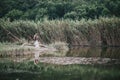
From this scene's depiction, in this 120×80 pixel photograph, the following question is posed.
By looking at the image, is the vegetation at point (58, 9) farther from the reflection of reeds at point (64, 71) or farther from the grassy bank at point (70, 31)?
the reflection of reeds at point (64, 71)

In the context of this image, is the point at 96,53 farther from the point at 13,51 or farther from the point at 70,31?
the point at 70,31

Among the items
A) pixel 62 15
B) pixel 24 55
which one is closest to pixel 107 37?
pixel 24 55

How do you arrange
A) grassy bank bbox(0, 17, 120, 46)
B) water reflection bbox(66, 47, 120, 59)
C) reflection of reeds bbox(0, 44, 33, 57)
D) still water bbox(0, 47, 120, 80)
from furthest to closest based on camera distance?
grassy bank bbox(0, 17, 120, 46), water reflection bbox(66, 47, 120, 59), reflection of reeds bbox(0, 44, 33, 57), still water bbox(0, 47, 120, 80)

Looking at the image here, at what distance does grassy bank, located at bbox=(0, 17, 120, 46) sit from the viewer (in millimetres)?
32062

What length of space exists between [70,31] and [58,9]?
49.6 ft

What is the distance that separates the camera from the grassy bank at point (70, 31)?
105 ft

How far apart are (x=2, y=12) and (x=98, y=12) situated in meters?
14.2

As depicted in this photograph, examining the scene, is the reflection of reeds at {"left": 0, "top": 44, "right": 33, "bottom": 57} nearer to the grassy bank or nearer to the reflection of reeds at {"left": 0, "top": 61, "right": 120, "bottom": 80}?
the reflection of reeds at {"left": 0, "top": 61, "right": 120, "bottom": 80}

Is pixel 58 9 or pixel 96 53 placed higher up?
pixel 58 9

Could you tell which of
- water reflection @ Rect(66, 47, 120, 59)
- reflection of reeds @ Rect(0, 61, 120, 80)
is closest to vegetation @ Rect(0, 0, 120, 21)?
water reflection @ Rect(66, 47, 120, 59)

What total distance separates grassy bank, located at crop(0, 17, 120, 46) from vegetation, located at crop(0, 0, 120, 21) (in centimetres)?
1055

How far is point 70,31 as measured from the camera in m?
33.4

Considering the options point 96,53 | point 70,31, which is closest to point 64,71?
point 96,53

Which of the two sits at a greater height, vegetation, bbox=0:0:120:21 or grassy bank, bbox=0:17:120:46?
vegetation, bbox=0:0:120:21
